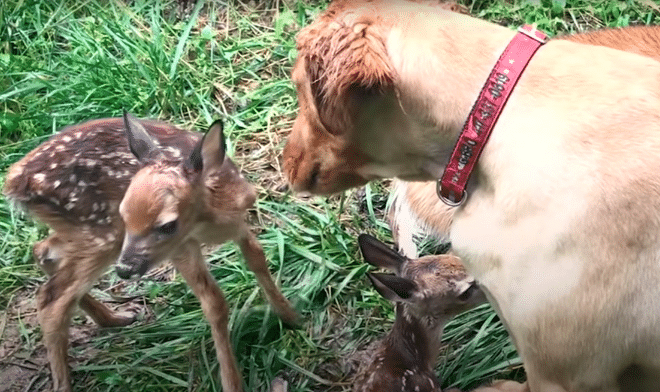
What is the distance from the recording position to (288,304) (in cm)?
362

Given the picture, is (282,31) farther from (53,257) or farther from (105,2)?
(53,257)

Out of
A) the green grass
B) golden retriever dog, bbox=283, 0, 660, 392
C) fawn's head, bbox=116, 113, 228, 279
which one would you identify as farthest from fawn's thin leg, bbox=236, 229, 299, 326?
golden retriever dog, bbox=283, 0, 660, 392

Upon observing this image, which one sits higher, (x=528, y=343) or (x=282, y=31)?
(x=528, y=343)

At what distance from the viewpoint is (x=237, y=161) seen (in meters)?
4.40

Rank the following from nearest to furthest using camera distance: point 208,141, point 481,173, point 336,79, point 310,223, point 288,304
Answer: point 336,79
point 481,173
point 208,141
point 288,304
point 310,223

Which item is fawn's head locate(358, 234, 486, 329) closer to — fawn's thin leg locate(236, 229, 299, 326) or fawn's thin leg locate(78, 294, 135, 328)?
fawn's thin leg locate(236, 229, 299, 326)

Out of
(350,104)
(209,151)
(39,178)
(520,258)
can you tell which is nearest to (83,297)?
(39,178)

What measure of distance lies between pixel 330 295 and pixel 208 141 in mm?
1135

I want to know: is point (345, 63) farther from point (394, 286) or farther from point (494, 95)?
point (394, 286)

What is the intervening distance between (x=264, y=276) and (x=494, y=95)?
5.32 ft

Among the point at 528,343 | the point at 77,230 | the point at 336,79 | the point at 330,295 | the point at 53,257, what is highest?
the point at 336,79

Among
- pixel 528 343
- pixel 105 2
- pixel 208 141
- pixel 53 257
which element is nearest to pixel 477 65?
pixel 528 343

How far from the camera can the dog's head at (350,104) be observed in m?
2.15

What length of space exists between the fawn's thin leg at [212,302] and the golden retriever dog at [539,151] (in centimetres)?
103
